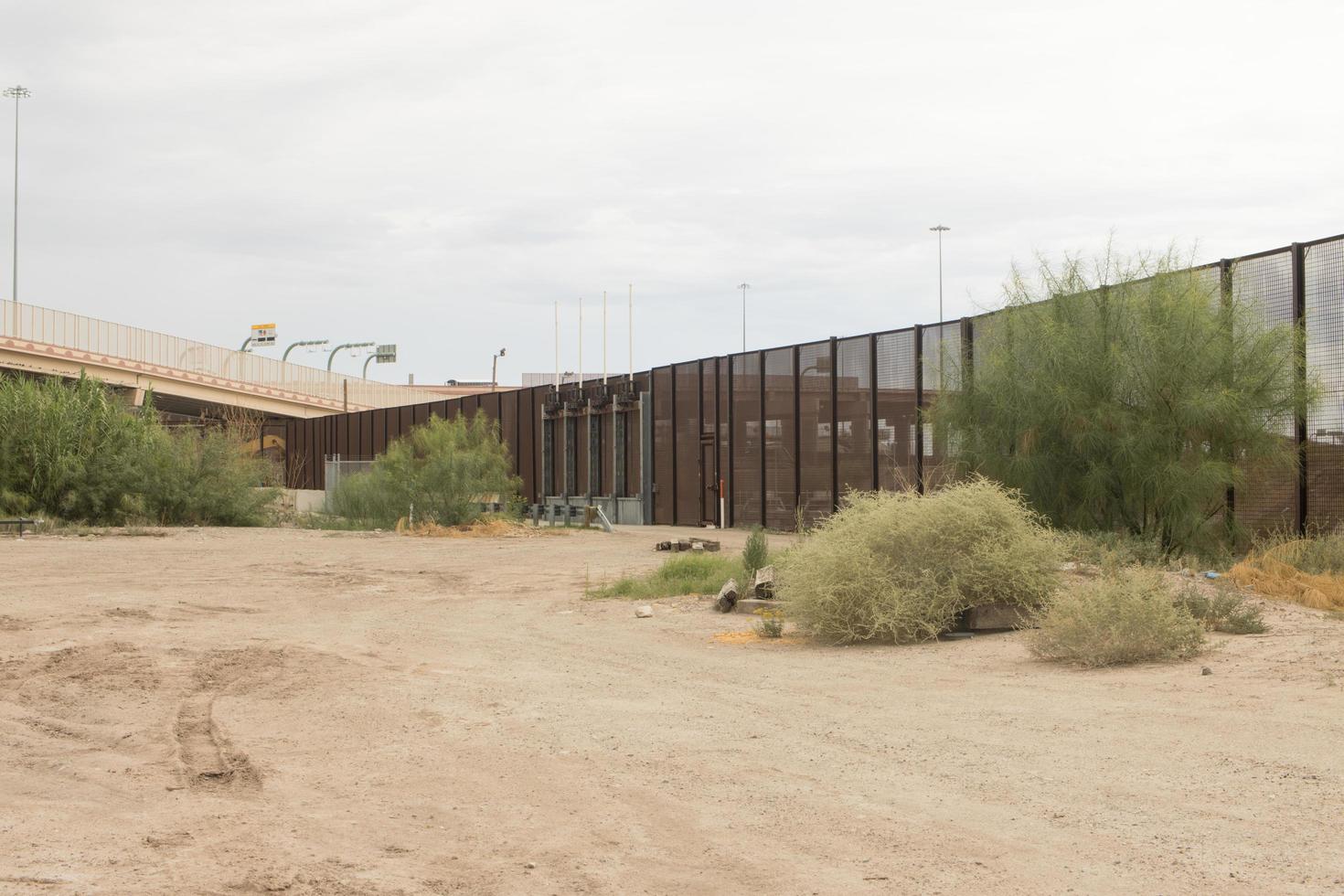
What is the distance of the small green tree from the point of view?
1847cm

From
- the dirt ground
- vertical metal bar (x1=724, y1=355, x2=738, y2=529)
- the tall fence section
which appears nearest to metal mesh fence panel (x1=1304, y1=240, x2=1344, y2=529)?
the tall fence section

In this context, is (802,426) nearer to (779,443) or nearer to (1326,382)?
(779,443)

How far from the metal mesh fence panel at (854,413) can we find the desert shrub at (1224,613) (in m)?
18.0

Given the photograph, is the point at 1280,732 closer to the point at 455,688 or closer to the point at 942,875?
the point at 942,875

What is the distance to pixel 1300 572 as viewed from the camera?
14922mm

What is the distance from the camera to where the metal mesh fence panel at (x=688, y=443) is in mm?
39344

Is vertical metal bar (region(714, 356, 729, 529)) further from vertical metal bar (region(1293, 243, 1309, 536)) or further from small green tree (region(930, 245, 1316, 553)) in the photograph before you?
vertical metal bar (region(1293, 243, 1309, 536))

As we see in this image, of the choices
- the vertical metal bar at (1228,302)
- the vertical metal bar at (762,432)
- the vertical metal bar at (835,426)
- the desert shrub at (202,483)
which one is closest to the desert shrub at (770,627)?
the vertical metal bar at (1228,302)

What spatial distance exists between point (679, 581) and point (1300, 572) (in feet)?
26.9

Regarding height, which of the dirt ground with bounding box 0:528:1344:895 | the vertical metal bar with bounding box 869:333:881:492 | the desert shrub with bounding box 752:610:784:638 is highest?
the vertical metal bar with bounding box 869:333:881:492

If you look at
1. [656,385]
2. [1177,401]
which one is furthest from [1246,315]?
[656,385]

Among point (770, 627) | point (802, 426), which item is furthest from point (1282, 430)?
point (802, 426)

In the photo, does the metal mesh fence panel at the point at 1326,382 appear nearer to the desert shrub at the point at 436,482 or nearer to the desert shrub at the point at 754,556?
the desert shrub at the point at 754,556

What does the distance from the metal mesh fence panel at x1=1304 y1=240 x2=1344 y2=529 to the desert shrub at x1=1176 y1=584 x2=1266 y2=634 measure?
25.9ft
